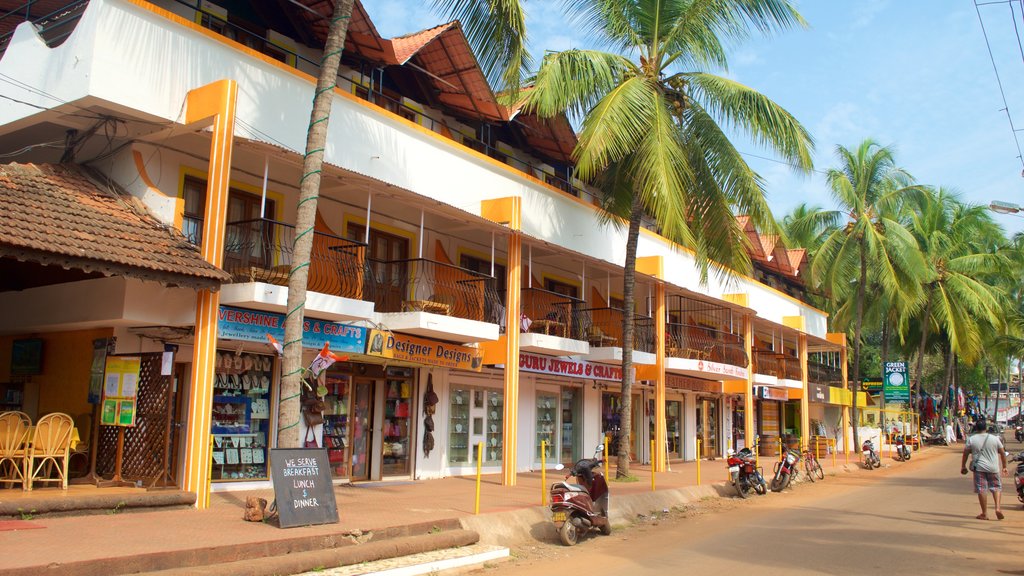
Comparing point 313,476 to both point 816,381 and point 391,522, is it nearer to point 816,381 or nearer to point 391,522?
point 391,522

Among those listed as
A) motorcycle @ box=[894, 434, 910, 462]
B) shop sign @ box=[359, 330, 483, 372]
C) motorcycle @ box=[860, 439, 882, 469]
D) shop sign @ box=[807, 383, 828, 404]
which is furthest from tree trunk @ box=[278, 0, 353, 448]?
shop sign @ box=[807, 383, 828, 404]

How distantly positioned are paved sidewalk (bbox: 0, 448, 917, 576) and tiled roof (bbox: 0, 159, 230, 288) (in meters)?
3.07

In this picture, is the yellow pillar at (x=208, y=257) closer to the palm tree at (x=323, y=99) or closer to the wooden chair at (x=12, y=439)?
the palm tree at (x=323, y=99)

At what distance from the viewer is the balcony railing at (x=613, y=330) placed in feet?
70.7

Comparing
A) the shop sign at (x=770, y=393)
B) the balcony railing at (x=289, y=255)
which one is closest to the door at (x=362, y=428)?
the balcony railing at (x=289, y=255)

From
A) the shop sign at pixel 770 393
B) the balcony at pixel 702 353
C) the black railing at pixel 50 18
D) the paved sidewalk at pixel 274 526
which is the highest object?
the black railing at pixel 50 18

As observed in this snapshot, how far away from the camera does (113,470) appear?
1205cm

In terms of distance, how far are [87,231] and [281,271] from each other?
3.02 m

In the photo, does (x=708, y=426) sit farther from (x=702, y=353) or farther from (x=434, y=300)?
(x=434, y=300)

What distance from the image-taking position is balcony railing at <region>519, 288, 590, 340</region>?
1875cm

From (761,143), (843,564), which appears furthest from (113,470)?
(761,143)

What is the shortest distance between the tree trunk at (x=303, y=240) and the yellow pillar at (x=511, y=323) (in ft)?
21.2

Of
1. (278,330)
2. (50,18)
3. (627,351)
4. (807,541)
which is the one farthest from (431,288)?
(807,541)

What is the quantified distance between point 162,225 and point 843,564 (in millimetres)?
10137
